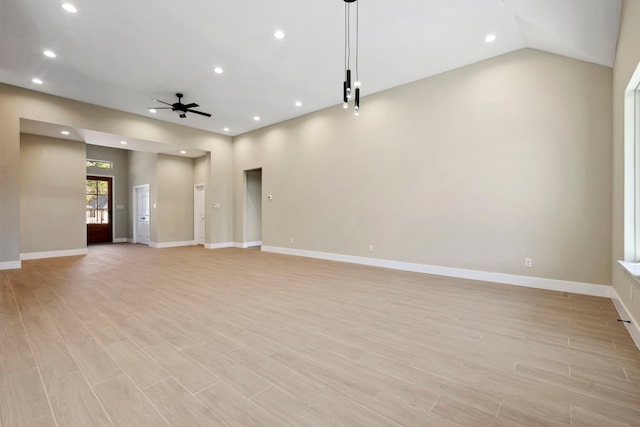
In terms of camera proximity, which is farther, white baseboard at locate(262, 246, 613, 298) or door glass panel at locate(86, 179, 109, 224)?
door glass panel at locate(86, 179, 109, 224)

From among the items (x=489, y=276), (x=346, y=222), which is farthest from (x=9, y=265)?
(x=489, y=276)

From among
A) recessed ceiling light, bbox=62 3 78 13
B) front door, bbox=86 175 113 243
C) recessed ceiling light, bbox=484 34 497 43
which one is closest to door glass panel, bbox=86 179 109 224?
front door, bbox=86 175 113 243

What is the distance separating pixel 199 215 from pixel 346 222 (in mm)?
5781

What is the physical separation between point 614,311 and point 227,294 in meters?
4.56

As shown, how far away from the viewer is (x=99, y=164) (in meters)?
9.49

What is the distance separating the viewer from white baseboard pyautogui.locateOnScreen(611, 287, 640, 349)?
2.30m

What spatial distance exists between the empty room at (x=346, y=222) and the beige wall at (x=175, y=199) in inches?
54.1

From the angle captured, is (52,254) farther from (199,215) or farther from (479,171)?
(479,171)

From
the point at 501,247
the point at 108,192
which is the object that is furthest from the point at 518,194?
the point at 108,192

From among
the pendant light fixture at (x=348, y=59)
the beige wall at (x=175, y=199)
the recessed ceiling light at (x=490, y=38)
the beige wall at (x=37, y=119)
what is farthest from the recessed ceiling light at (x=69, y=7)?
the beige wall at (x=175, y=199)

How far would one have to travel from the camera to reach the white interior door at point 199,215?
9.34 meters

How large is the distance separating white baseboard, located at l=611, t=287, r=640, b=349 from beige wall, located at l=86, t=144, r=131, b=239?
490 inches

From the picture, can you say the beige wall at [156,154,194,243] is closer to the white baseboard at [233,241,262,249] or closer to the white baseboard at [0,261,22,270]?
the white baseboard at [233,241,262,249]

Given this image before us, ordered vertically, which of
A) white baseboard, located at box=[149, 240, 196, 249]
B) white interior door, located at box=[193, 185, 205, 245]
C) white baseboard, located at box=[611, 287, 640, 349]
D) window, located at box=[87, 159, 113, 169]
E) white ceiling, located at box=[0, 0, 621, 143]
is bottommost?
white baseboard, located at box=[149, 240, 196, 249]
